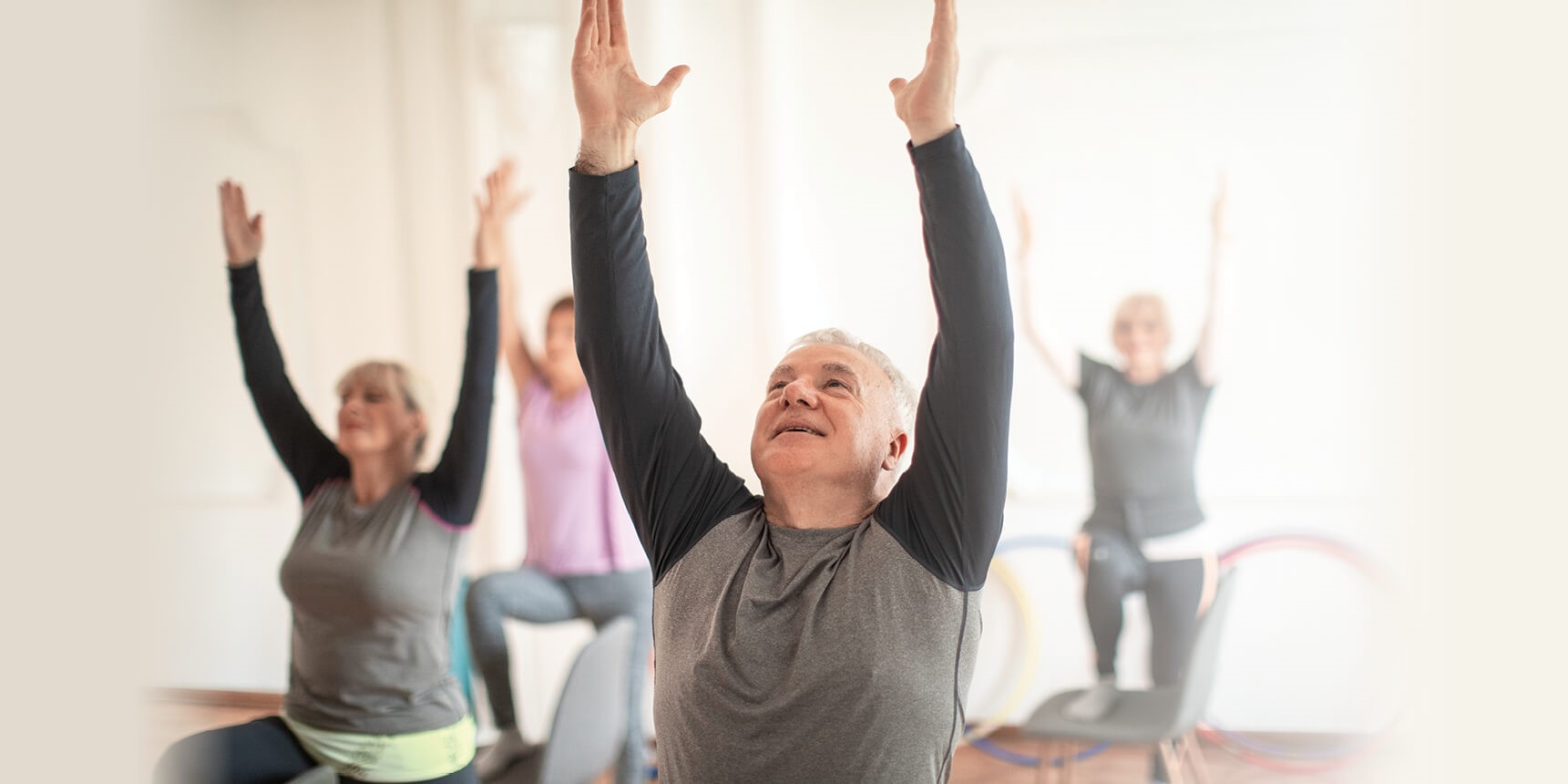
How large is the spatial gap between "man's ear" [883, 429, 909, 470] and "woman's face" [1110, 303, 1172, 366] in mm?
2352

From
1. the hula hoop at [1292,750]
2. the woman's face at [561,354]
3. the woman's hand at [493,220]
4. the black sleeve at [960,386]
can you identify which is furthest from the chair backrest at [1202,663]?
the woman's face at [561,354]

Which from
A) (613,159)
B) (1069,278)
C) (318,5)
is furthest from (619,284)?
(318,5)

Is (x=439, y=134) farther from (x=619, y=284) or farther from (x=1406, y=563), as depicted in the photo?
(x=1406, y=563)

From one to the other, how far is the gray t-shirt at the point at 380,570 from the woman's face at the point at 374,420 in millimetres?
96

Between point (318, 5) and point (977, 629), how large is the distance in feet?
14.3

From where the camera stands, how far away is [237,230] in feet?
7.90

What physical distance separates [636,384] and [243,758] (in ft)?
4.18

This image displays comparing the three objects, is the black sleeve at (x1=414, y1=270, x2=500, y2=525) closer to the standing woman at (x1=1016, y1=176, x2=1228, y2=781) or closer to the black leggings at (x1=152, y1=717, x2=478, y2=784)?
the black leggings at (x1=152, y1=717, x2=478, y2=784)

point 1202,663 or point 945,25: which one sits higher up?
point 945,25

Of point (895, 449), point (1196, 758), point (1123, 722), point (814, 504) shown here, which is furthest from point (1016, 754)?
point (814, 504)

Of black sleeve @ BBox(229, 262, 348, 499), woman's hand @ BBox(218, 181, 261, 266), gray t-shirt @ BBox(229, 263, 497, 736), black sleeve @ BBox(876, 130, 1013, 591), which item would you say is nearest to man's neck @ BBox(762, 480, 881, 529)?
black sleeve @ BBox(876, 130, 1013, 591)

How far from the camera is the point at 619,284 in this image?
4.71 feet

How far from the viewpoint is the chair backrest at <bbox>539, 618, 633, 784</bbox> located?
2400mm

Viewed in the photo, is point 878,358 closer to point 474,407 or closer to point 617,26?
point 617,26
